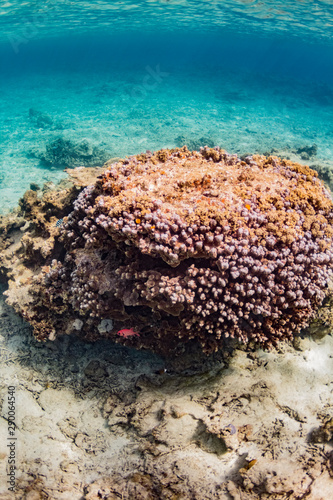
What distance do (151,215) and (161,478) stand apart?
371cm

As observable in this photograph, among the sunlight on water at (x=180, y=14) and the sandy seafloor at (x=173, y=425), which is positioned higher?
the sunlight on water at (x=180, y=14)

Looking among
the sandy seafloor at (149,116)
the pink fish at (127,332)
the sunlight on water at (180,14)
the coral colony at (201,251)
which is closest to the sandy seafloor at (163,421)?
the coral colony at (201,251)

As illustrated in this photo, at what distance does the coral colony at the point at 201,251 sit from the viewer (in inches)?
148

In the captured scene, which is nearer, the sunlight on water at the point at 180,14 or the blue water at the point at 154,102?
the blue water at the point at 154,102

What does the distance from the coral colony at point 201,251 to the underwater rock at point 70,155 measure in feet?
40.2

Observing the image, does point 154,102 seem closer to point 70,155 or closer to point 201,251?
point 70,155

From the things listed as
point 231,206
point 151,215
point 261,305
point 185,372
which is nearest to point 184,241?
point 151,215

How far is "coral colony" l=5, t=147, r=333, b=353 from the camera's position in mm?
3760

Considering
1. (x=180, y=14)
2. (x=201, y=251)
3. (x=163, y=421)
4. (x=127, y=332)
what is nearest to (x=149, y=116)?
(x=180, y=14)

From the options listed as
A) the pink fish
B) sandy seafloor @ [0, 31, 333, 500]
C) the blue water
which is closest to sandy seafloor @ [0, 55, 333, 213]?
the blue water

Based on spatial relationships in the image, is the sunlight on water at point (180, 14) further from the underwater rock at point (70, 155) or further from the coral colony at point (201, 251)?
the coral colony at point (201, 251)

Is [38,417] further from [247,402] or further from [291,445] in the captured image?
[291,445]

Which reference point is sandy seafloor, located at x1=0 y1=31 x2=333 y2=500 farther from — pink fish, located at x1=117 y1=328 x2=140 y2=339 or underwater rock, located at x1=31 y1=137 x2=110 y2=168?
underwater rock, located at x1=31 y1=137 x2=110 y2=168

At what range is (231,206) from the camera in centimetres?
387
